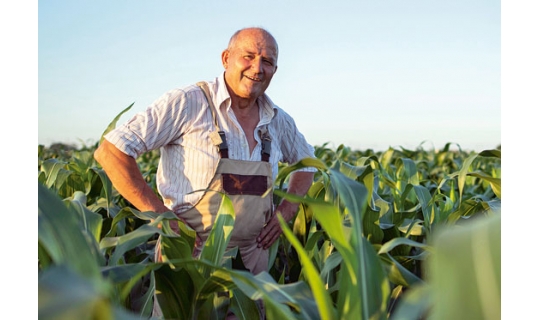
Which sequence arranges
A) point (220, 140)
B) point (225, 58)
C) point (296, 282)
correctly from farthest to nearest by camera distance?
point (225, 58), point (220, 140), point (296, 282)

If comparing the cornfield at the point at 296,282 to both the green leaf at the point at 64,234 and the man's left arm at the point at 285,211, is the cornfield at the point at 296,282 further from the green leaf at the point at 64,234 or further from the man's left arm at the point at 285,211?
the man's left arm at the point at 285,211

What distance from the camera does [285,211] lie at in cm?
211

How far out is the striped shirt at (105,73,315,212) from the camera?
1854 millimetres

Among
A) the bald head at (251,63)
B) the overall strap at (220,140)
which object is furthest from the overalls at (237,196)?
the bald head at (251,63)

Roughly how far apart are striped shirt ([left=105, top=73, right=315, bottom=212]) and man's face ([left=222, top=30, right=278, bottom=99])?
0.05 meters

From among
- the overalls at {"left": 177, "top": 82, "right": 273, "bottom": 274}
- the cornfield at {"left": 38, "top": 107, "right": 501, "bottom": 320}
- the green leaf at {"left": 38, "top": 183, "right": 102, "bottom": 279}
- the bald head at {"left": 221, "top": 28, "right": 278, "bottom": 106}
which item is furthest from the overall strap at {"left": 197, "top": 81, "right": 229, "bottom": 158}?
the green leaf at {"left": 38, "top": 183, "right": 102, "bottom": 279}

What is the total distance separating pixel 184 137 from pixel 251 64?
0.32m

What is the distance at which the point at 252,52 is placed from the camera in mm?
1937

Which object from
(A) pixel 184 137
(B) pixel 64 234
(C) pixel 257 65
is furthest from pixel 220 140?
(B) pixel 64 234

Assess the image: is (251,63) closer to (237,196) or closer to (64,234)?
(237,196)

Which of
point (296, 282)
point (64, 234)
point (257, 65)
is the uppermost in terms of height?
point (257, 65)

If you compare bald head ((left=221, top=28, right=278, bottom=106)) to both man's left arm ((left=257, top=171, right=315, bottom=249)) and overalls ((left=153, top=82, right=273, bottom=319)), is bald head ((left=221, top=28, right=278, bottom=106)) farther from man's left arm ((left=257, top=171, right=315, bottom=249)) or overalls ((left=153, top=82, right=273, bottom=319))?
man's left arm ((left=257, top=171, right=315, bottom=249))
